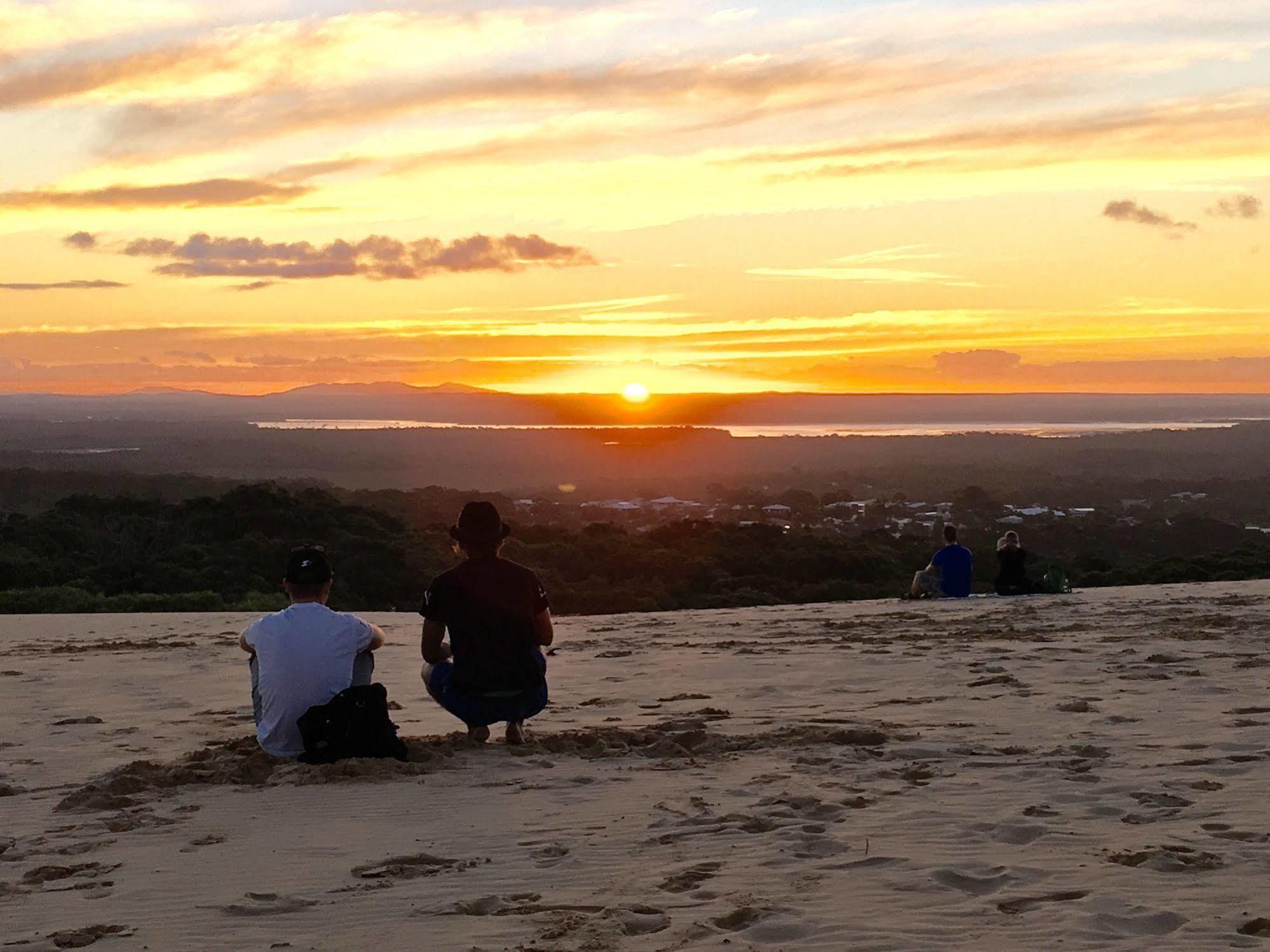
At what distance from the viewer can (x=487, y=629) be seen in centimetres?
796

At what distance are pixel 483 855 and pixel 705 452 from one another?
109751 millimetres

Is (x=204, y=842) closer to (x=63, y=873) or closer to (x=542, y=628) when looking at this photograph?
(x=63, y=873)

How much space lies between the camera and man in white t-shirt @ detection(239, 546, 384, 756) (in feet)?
24.1

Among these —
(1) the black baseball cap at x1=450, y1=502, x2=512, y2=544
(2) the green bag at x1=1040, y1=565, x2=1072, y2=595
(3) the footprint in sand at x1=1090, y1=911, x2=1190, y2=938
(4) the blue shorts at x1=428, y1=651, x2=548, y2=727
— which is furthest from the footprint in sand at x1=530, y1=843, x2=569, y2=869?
(2) the green bag at x1=1040, y1=565, x2=1072, y2=595

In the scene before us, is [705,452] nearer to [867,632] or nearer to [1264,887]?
[867,632]

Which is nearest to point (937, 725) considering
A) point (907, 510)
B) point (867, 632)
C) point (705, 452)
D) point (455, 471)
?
point (867, 632)

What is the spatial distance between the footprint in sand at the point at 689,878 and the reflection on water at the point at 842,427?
135062mm

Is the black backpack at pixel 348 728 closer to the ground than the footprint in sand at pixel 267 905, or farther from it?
farther from it

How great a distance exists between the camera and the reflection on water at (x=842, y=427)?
150m

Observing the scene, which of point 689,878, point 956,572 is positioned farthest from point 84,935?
point 956,572

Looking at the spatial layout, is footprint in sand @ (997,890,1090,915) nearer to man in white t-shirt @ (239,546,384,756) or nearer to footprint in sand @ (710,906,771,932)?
footprint in sand @ (710,906,771,932)

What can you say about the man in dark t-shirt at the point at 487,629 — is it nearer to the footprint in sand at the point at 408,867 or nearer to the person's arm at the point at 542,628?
the person's arm at the point at 542,628

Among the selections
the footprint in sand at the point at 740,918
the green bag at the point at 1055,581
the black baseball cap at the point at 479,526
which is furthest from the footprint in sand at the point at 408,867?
the green bag at the point at 1055,581

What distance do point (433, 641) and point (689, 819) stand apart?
7.82 feet
